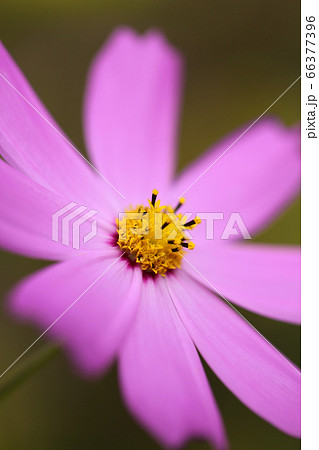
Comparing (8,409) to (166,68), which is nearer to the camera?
(8,409)

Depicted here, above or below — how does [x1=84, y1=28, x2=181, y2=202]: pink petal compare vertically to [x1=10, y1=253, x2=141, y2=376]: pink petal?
above

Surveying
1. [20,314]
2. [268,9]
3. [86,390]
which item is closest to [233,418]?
[86,390]

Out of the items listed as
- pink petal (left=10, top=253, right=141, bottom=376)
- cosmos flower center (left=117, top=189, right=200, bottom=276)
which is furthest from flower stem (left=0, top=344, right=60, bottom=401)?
cosmos flower center (left=117, top=189, right=200, bottom=276)

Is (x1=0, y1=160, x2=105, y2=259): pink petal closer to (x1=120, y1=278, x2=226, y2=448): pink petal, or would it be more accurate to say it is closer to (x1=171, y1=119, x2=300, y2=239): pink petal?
(x1=120, y1=278, x2=226, y2=448): pink petal

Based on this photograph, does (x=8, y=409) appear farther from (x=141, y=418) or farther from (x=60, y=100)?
(x=60, y=100)

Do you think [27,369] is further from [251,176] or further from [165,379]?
[251,176]
